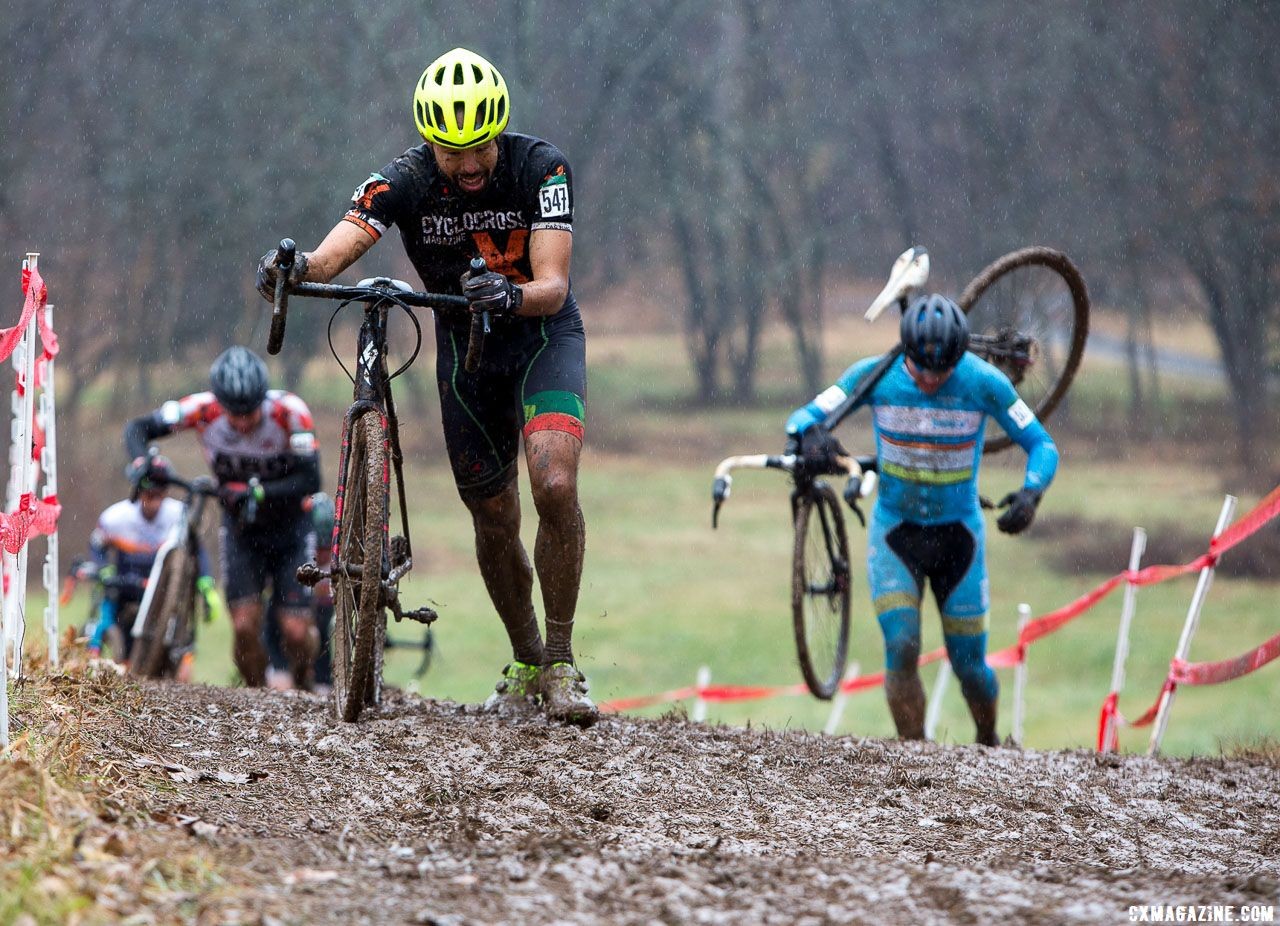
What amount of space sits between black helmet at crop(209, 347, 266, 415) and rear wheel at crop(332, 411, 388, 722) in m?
3.42

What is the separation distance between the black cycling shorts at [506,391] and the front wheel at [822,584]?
2317 mm

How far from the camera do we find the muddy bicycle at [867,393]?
7.86 m

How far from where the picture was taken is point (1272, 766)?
7008 millimetres

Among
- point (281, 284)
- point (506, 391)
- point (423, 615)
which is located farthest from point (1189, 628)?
point (281, 284)

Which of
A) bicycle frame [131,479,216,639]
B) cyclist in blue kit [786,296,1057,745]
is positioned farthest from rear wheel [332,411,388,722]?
bicycle frame [131,479,216,639]

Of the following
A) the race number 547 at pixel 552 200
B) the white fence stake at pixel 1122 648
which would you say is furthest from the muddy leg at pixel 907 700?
the race number 547 at pixel 552 200

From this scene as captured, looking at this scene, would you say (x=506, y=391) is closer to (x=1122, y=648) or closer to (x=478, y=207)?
(x=478, y=207)

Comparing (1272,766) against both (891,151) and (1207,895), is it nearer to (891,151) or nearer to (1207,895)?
(1207,895)

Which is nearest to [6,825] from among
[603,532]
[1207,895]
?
[1207,895]

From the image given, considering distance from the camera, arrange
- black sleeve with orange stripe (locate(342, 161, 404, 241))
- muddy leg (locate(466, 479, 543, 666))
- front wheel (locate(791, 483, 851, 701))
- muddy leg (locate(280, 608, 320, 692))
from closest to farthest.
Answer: black sleeve with orange stripe (locate(342, 161, 404, 241))
muddy leg (locate(466, 479, 543, 666))
front wheel (locate(791, 483, 851, 701))
muddy leg (locate(280, 608, 320, 692))

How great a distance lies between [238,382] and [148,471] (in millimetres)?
748

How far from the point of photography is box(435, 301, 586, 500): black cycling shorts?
5859 mm

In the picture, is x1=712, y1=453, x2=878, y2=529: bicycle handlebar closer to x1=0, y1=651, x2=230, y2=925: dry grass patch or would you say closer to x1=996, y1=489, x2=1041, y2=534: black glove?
x1=996, y1=489, x2=1041, y2=534: black glove

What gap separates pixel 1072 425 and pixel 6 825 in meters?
30.6
